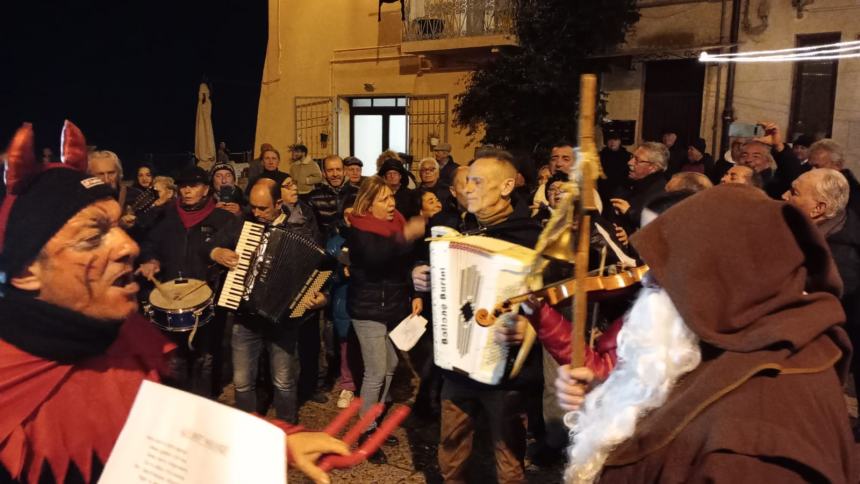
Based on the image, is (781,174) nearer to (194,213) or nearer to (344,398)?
(344,398)

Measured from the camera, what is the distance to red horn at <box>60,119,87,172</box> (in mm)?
1895

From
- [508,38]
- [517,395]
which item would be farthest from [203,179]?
[508,38]

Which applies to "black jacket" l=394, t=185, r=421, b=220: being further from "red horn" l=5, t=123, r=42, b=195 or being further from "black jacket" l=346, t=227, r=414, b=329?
"red horn" l=5, t=123, r=42, b=195

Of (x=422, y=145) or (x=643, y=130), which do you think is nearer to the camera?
(x=643, y=130)

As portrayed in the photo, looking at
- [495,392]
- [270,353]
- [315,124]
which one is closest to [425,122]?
[315,124]

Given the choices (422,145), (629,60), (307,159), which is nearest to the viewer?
(307,159)

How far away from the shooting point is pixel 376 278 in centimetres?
489

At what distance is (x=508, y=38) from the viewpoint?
13414 mm

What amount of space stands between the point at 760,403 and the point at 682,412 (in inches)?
7.3

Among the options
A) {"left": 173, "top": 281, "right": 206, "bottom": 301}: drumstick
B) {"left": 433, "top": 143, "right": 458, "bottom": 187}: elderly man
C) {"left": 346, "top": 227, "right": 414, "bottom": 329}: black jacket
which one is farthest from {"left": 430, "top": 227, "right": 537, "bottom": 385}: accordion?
{"left": 433, "top": 143, "right": 458, "bottom": 187}: elderly man

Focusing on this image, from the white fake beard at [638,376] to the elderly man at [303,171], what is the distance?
A: 812cm

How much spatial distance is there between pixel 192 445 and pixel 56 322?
64 cm

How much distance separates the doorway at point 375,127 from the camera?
16.2 m

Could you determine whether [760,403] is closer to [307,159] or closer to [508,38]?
[307,159]
